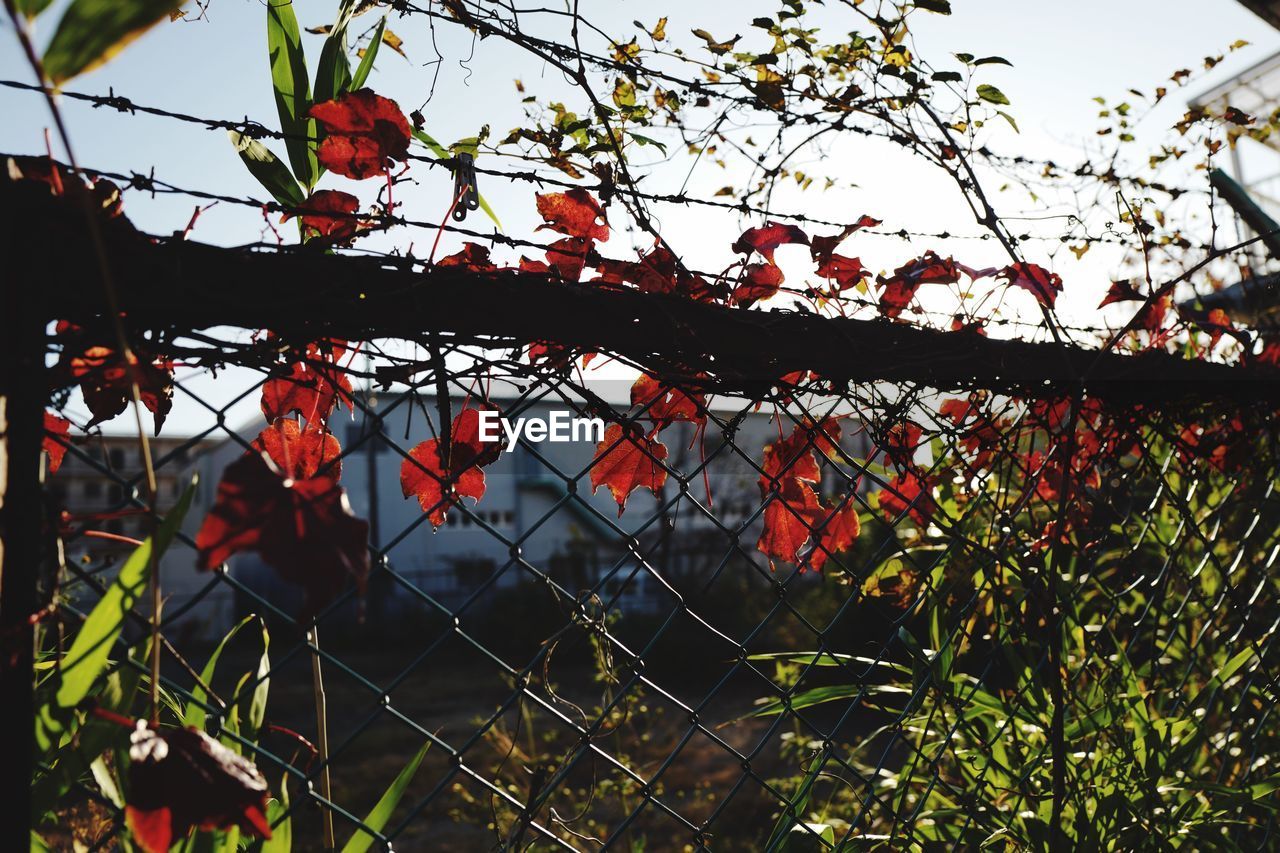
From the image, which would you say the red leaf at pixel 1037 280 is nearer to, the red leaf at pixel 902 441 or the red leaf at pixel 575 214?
the red leaf at pixel 902 441

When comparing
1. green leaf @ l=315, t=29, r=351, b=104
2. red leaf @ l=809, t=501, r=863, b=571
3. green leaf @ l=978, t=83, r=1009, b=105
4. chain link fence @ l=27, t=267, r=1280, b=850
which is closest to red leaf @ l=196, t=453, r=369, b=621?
chain link fence @ l=27, t=267, r=1280, b=850

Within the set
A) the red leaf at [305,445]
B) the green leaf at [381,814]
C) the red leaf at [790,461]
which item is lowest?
the green leaf at [381,814]

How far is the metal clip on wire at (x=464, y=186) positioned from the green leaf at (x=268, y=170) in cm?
26

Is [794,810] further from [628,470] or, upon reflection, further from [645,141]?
[645,141]

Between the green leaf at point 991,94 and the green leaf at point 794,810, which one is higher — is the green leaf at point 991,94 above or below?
above

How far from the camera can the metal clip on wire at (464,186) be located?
0.90 metres

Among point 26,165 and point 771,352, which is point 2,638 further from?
point 771,352

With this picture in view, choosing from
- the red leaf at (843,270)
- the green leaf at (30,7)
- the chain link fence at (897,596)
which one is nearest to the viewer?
the green leaf at (30,7)

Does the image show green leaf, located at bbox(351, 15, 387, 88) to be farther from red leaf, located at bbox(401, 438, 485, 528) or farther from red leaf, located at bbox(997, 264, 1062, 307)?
red leaf, located at bbox(997, 264, 1062, 307)

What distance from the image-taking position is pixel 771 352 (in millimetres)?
833

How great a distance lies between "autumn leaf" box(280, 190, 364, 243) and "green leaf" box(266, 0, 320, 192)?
0.93ft

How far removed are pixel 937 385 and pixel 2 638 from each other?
0.88 m

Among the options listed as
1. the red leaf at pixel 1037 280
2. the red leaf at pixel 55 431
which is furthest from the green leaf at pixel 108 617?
the red leaf at pixel 1037 280

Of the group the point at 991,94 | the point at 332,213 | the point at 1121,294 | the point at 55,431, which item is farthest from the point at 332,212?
the point at 1121,294
